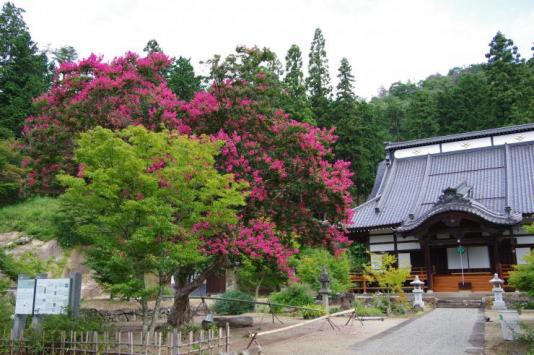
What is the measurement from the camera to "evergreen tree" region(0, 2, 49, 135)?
31.8m

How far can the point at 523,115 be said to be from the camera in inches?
1355

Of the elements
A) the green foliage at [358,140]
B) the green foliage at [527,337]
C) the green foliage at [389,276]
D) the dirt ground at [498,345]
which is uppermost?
the green foliage at [358,140]

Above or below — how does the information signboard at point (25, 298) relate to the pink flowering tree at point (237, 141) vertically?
below

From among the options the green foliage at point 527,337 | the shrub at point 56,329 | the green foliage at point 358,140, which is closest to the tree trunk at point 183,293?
the shrub at point 56,329

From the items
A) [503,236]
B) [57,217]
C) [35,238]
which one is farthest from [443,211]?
[35,238]

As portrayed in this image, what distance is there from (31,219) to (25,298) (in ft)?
60.4

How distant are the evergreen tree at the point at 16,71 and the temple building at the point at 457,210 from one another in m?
24.8

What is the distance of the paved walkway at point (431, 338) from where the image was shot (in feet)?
31.9

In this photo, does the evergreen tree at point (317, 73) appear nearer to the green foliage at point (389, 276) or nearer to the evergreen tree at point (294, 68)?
the evergreen tree at point (294, 68)

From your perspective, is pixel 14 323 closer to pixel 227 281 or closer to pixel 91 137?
pixel 91 137

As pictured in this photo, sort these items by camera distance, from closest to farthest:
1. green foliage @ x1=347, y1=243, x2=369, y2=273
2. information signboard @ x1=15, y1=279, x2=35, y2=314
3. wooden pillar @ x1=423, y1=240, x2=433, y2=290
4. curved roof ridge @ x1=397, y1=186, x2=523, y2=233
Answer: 1. information signboard @ x1=15, y1=279, x2=35, y2=314
2. curved roof ridge @ x1=397, y1=186, x2=523, y2=233
3. wooden pillar @ x1=423, y1=240, x2=433, y2=290
4. green foliage @ x1=347, y1=243, x2=369, y2=273

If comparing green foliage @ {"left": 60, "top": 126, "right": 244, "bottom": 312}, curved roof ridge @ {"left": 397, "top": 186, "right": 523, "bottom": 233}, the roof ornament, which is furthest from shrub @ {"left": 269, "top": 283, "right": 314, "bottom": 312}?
green foliage @ {"left": 60, "top": 126, "right": 244, "bottom": 312}

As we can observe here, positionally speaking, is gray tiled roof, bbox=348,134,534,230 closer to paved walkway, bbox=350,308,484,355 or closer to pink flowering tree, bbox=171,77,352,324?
paved walkway, bbox=350,308,484,355

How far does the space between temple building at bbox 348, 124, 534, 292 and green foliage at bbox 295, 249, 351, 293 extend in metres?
2.01
